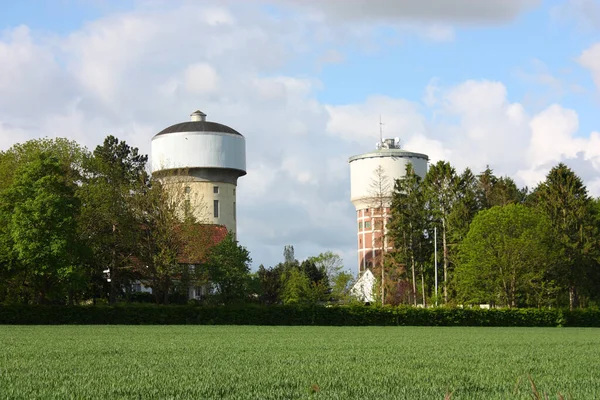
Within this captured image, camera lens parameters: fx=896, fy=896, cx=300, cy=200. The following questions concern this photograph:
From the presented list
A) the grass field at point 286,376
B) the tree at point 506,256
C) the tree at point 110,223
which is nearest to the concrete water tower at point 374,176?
the tree at point 506,256

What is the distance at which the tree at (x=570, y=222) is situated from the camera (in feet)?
208

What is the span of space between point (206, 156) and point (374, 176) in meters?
26.1

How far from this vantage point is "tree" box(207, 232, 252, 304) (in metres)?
59.2

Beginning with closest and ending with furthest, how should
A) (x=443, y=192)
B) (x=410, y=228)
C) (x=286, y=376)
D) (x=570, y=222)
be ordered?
1. (x=286, y=376)
2. (x=570, y=222)
3. (x=443, y=192)
4. (x=410, y=228)

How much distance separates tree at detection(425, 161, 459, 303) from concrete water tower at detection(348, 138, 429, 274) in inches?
544

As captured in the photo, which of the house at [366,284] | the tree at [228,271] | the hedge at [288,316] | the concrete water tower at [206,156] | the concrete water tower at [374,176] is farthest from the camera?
the concrete water tower at [374,176]

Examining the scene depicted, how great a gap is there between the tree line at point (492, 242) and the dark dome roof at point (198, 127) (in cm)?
1584

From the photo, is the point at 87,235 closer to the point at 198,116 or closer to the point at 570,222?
the point at 198,116

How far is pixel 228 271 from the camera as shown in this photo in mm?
59500

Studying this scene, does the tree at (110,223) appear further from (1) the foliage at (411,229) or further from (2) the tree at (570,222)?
(2) the tree at (570,222)

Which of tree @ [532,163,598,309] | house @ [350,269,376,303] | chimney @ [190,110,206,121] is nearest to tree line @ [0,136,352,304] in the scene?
chimney @ [190,110,206,121]

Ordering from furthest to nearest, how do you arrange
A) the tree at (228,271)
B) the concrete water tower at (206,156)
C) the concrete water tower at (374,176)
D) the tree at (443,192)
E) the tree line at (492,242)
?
the concrete water tower at (374,176), the concrete water tower at (206,156), the tree at (443,192), the tree line at (492,242), the tree at (228,271)

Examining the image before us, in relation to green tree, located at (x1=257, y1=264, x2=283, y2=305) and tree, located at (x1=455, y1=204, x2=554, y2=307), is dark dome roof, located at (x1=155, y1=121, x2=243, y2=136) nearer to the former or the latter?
green tree, located at (x1=257, y1=264, x2=283, y2=305)

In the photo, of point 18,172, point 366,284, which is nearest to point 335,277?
point 366,284
